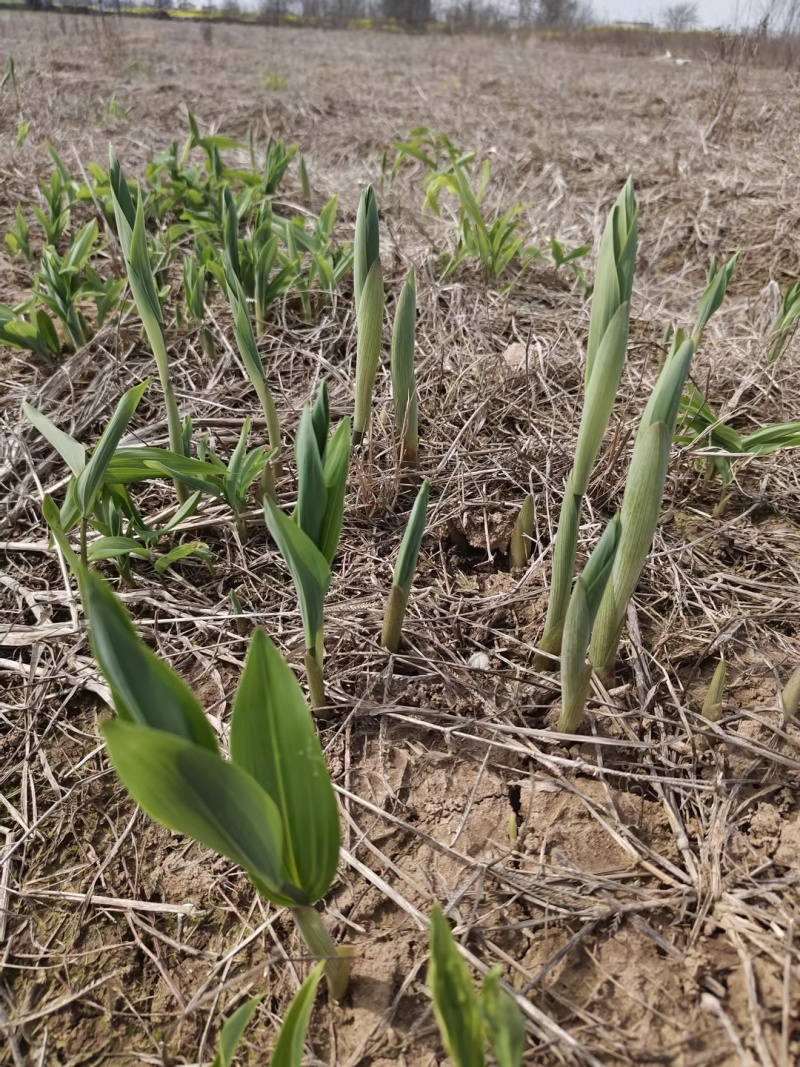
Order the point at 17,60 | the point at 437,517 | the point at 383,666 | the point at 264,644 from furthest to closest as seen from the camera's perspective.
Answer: the point at 17,60 → the point at 437,517 → the point at 383,666 → the point at 264,644

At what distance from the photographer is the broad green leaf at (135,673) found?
539mm

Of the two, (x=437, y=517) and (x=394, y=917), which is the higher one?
(x=437, y=517)

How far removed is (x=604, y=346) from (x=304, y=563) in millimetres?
452

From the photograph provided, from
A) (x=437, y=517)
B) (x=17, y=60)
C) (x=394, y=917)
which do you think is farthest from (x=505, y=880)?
(x=17, y=60)

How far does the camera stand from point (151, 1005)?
748mm

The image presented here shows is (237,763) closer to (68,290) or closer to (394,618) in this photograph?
(394,618)

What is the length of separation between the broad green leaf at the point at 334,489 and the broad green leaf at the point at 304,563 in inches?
2.3

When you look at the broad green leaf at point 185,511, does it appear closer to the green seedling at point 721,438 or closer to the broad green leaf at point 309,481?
the broad green leaf at point 309,481

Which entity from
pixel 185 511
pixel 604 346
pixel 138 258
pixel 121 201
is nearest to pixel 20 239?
pixel 121 201

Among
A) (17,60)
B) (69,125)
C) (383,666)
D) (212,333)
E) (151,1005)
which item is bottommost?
(151,1005)

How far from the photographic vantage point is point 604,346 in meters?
0.83

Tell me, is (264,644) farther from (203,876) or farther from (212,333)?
(212,333)

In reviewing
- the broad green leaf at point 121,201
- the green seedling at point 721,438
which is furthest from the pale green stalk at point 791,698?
the broad green leaf at point 121,201

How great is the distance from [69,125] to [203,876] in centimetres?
500
